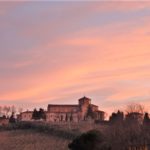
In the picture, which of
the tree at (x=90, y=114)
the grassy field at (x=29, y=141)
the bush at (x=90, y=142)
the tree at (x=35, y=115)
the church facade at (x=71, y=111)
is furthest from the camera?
the church facade at (x=71, y=111)

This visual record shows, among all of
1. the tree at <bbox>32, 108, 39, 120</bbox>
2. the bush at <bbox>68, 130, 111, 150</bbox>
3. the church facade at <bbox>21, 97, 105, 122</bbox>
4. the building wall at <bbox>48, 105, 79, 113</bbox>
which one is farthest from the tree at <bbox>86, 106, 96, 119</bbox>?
the bush at <bbox>68, 130, 111, 150</bbox>

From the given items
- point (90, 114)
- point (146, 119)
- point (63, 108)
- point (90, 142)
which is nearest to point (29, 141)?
point (146, 119)

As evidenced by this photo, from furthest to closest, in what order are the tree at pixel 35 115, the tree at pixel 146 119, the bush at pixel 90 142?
the tree at pixel 35 115 < the tree at pixel 146 119 < the bush at pixel 90 142

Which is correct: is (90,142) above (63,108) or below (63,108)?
below

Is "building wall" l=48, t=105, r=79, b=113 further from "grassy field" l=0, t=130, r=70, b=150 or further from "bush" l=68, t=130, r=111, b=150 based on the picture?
"bush" l=68, t=130, r=111, b=150

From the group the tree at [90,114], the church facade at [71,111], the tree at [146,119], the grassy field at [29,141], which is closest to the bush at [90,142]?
the grassy field at [29,141]

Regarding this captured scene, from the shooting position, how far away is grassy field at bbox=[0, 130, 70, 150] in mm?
74750

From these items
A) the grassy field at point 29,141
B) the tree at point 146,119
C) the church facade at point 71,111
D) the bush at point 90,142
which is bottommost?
the bush at point 90,142

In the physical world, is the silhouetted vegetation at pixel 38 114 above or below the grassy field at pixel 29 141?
above

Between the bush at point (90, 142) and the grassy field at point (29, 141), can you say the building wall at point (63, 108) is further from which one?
the bush at point (90, 142)

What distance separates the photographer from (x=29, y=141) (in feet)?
269

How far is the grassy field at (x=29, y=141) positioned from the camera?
245 ft

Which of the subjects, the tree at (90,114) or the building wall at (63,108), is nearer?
the tree at (90,114)

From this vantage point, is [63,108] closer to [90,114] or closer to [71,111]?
[71,111]
